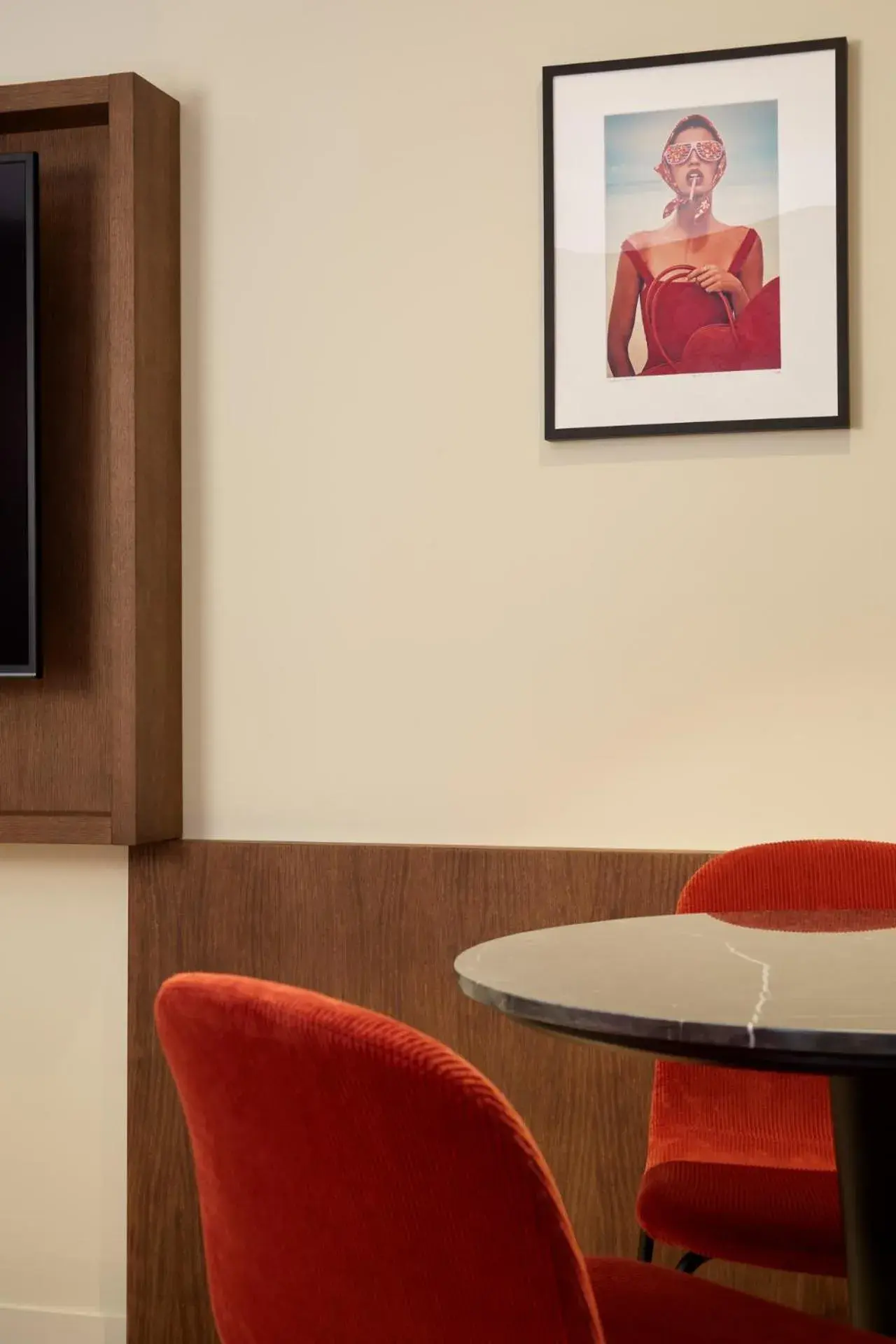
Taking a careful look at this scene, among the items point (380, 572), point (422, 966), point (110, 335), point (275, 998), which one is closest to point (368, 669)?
point (380, 572)

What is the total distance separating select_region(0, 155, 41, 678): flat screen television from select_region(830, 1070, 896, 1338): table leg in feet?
5.61

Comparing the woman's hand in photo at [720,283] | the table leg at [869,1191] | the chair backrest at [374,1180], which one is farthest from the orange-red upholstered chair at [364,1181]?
the woman's hand in photo at [720,283]

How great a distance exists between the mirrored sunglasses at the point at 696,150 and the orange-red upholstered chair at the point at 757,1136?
47.7 inches

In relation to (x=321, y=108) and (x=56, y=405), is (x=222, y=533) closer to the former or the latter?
(x=56, y=405)

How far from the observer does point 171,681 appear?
2602 millimetres

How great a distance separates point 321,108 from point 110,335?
58 cm

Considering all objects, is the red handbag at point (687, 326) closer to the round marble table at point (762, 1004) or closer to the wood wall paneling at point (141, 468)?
the wood wall paneling at point (141, 468)

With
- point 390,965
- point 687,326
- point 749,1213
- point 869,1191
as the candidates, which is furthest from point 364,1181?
point 687,326

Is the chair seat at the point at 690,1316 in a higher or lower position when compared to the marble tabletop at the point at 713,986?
lower

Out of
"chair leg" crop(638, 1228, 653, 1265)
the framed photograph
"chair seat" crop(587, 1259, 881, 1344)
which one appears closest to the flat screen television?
the framed photograph

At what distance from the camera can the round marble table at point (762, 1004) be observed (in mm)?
1068

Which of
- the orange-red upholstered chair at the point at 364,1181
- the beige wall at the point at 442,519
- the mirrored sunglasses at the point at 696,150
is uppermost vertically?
the mirrored sunglasses at the point at 696,150

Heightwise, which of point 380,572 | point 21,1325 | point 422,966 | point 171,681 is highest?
point 380,572

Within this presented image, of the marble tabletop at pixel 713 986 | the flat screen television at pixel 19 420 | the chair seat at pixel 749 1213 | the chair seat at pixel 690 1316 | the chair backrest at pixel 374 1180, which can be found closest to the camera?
the chair backrest at pixel 374 1180
